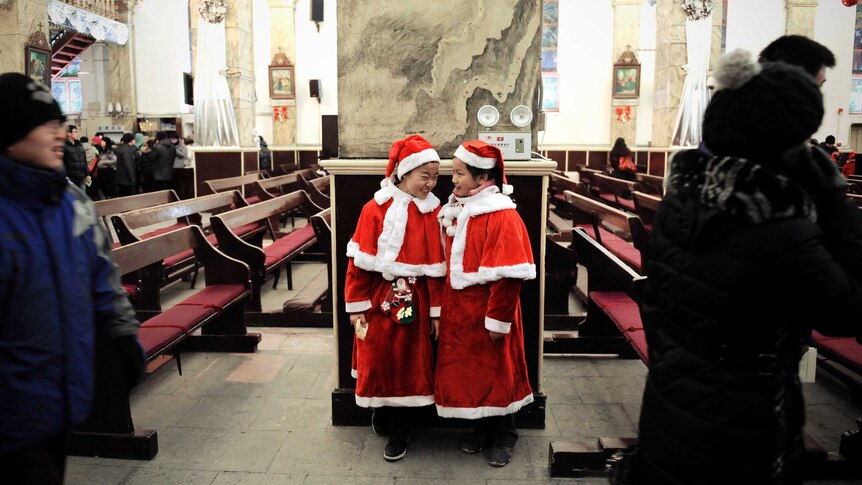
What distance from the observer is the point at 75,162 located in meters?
10.0

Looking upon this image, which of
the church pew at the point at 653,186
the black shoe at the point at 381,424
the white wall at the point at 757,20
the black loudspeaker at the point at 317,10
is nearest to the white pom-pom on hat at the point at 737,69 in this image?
the black shoe at the point at 381,424

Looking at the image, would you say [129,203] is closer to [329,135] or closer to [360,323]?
[329,135]

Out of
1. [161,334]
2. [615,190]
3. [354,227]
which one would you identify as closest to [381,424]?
[354,227]

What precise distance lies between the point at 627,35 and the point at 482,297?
1717 cm

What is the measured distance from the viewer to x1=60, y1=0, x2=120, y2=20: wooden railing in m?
18.6

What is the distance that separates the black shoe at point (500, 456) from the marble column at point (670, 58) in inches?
464

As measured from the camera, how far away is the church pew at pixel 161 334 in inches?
127

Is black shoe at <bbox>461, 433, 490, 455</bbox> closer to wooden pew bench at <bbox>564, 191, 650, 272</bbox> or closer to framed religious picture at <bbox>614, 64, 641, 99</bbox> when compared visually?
wooden pew bench at <bbox>564, 191, 650, 272</bbox>

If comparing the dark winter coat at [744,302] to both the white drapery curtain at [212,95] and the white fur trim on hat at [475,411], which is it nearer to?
the white fur trim on hat at [475,411]

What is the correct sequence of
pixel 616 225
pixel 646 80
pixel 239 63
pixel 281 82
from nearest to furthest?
pixel 616 225 < pixel 239 63 < pixel 646 80 < pixel 281 82

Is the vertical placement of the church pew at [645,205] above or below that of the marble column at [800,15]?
below

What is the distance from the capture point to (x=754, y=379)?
1.62m

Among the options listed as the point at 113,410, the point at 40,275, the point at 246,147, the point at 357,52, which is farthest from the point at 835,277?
the point at 246,147

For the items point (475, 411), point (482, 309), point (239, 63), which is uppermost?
point (239, 63)
